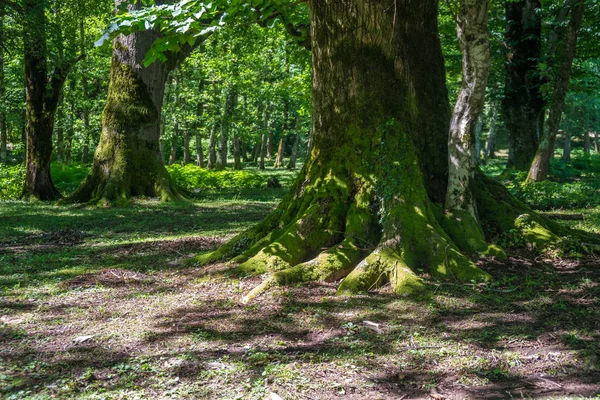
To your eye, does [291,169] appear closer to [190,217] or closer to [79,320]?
[190,217]

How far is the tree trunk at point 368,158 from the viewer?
223 inches

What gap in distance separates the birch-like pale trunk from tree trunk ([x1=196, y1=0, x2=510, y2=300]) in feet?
1.15

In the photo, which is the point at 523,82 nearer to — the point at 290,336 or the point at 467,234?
the point at 467,234

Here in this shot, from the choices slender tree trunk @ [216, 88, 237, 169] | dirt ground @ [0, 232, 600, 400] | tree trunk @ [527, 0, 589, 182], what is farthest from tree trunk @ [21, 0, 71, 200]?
tree trunk @ [527, 0, 589, 182]

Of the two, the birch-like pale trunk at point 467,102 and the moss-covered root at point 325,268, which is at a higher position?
the birch-like pale trunk at point 467,102

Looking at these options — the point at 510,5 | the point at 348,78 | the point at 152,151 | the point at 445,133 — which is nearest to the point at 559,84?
the point at 510,5

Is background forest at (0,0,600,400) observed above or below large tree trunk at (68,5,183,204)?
below

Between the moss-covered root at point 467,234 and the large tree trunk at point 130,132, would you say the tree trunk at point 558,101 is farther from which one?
the large tree trunk at point 130,132

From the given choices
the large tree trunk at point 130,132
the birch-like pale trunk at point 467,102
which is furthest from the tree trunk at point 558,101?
the large tree trunk at point 130,132

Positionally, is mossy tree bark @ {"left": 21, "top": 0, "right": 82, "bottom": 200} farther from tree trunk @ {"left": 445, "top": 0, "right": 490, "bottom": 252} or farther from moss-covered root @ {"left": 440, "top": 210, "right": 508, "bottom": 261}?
moss-covered root @ {"left": 440, "top": 210, "right": 508, "bottom": 261}

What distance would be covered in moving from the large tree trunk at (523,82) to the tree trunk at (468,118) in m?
12.8

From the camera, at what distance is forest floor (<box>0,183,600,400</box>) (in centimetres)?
328

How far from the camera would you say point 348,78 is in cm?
647

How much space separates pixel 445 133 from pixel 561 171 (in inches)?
829
